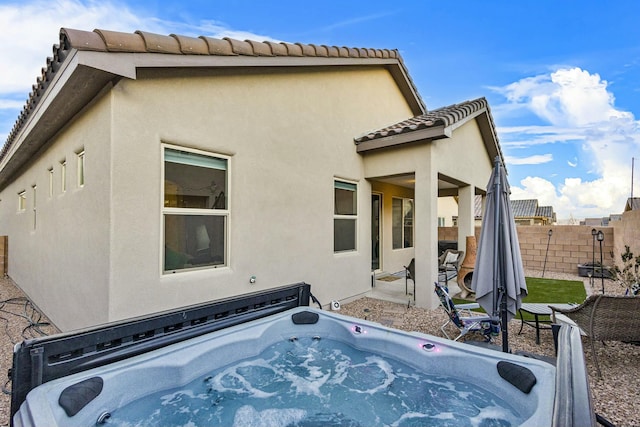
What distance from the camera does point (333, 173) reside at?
27.4 ft

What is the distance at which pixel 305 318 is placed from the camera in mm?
5641

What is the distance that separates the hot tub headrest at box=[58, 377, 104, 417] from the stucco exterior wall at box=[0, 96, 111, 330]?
1.55 meters

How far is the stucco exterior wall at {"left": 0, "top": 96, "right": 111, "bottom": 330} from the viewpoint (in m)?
4.71

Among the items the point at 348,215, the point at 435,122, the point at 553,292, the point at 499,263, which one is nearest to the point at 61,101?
the point at 348,215

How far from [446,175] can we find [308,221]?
4.10 metres

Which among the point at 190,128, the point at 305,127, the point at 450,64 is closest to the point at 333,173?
the point at 305,127

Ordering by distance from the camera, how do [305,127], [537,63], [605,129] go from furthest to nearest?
[605,129], [537,63], [305,127]

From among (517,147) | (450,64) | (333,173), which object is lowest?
(333,173)

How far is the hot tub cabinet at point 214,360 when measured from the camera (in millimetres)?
2854

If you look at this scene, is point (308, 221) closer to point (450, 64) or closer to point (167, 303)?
point (167, 303)

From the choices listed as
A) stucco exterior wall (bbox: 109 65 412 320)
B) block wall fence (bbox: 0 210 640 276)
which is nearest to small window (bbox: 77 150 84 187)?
stucco exterior wall (bbox: 109 65 412 320)

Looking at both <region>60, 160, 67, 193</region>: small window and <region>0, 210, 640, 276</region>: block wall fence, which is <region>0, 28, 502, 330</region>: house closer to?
<region>60, 160, 67, 193</region>: small window

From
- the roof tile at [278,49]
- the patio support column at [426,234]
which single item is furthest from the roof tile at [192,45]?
the patio support column at [426,234]

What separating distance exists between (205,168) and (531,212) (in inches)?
1460
